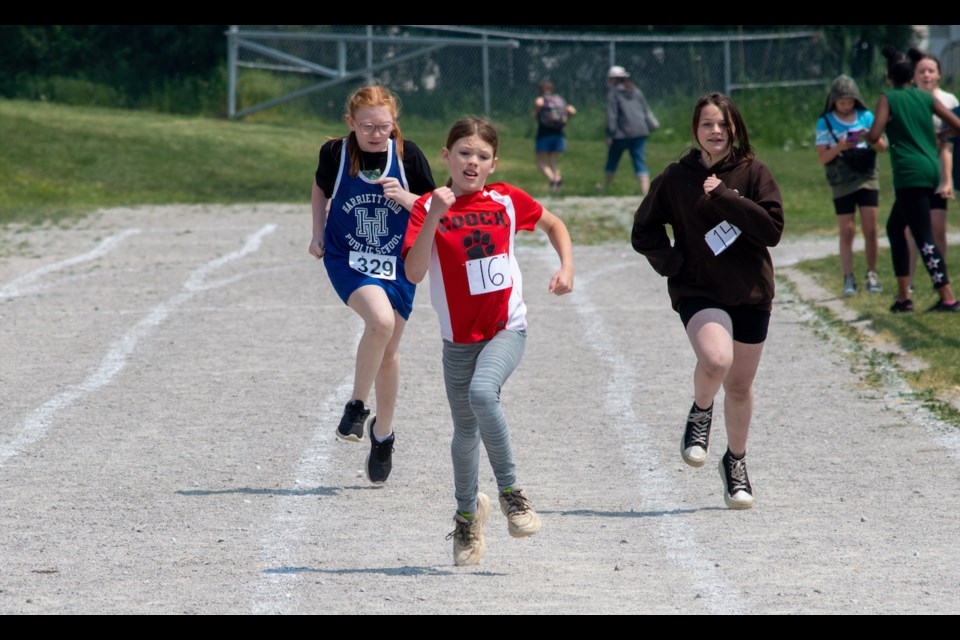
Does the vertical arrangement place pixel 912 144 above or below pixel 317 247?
above

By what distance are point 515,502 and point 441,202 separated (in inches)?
47.7

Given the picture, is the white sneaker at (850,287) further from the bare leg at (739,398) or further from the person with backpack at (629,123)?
the person with backpack at (629,123)

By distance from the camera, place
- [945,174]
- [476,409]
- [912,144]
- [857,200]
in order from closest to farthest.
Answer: [476,409] < [912,144] < [945,174] < [857,200]

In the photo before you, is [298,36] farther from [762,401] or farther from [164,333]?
[762,401]

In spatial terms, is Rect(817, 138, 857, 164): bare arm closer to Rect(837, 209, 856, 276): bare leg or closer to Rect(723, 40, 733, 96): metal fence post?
Rect(837, 209, 856, 276): bare leg

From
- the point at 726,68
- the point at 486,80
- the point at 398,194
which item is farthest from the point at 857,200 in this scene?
the point at 726,68

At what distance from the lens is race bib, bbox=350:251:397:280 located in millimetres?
7043

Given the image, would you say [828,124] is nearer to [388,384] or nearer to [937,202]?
[937,202]

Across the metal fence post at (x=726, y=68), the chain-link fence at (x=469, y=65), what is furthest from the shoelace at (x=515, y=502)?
the metal fence post at (x=726, y=68)

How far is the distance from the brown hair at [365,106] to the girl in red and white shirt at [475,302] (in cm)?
115

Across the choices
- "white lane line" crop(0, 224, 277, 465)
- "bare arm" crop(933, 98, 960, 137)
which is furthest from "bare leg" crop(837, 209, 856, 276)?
"white lane line" crop(0, 224, 277, 465)

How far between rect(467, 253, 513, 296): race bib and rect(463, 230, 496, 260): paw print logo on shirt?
0.02m

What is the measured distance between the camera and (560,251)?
5906mm

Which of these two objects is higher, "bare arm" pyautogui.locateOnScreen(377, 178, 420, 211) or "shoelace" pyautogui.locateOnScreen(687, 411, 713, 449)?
"bare arm" pyautogui.locateOnScreen(377, 178, 420, 211)
